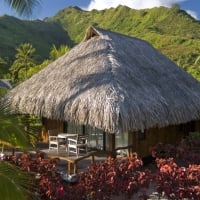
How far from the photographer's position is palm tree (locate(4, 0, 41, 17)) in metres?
7.10

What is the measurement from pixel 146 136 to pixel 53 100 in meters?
2.99

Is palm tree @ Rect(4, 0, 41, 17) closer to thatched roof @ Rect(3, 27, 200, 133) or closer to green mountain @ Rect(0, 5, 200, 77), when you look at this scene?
thatched roof @ Rect(3, 27, 200, 133)

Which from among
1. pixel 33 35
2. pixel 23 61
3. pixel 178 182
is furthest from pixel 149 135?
pixel 33 35

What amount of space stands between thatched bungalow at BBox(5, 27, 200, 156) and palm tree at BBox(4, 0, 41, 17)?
10.0 feet

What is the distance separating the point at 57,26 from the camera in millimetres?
80750

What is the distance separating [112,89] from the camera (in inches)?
381

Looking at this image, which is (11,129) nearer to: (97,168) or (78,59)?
(97,168)

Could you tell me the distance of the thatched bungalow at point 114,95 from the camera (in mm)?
9438

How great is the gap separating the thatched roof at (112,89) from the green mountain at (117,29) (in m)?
28.9

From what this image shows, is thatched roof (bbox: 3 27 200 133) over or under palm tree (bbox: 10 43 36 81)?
under

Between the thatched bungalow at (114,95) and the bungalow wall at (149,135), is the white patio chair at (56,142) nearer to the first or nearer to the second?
the thatched bungalow at (114,95)

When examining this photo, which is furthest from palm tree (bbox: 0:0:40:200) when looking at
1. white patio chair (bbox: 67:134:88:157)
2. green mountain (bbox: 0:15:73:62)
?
green mountain (bbox: 0:15:73:62)

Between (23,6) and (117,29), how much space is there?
59.6 m

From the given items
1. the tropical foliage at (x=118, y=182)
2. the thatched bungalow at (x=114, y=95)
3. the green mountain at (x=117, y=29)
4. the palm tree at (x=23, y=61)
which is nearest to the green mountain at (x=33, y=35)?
the green mountain at (x=117, y=29)
